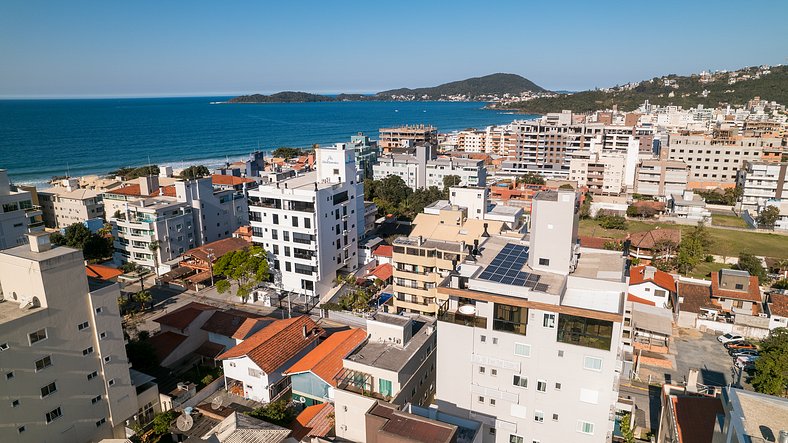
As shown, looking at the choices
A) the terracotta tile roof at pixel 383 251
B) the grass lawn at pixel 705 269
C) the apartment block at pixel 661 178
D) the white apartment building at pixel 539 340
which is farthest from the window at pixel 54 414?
the apartment block at pixel 661 178

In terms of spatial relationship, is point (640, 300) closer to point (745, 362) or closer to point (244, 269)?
point (745, 362)

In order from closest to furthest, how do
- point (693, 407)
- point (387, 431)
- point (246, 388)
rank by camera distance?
1. point (387, 431)
2. point (693, 407)
3. point (246, 388)

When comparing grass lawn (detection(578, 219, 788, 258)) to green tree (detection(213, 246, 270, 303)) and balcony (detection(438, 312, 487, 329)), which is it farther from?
balcony (detection(438, 312, 487, 329))

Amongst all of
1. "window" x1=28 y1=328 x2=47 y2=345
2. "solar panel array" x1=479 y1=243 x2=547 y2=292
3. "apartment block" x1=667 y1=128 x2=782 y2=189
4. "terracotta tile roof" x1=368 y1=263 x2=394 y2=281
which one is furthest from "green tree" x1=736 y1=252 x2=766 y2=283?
"window" x1=28 y1=328 x2=47 y2=345

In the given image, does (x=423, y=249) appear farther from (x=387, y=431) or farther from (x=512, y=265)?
(x=387, y=431)

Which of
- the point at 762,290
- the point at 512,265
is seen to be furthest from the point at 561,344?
the point at 762,290

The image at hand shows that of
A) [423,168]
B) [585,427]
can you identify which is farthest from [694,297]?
[423,168]
